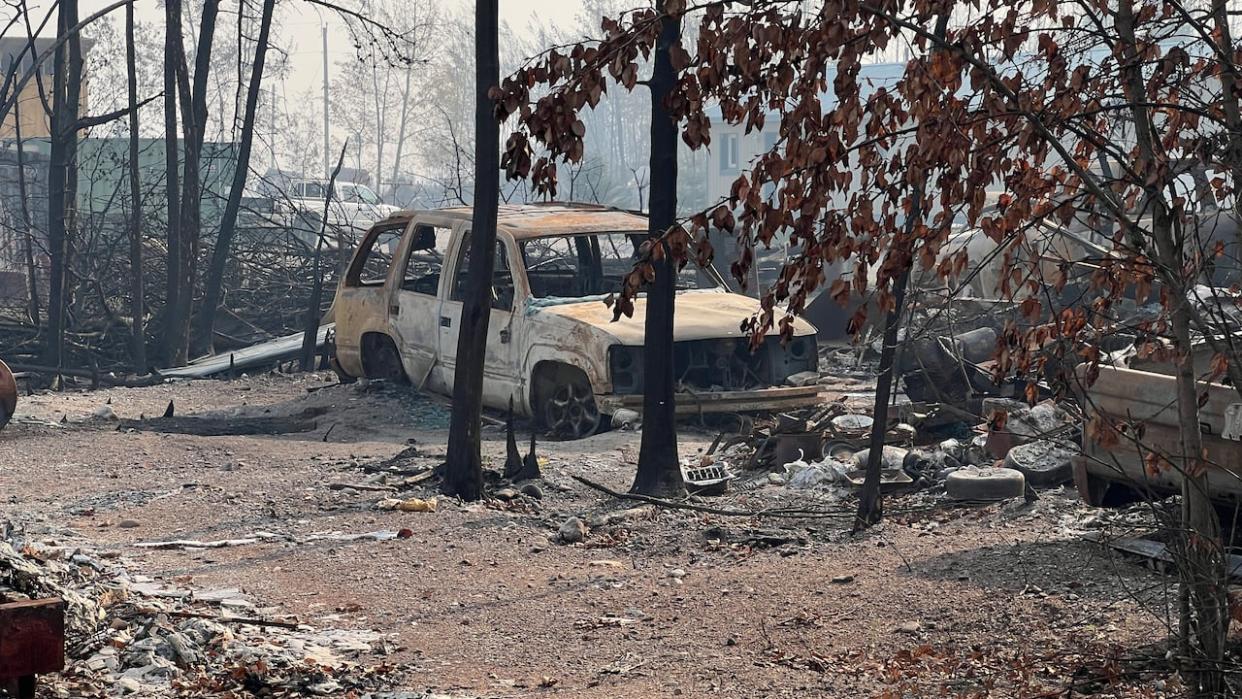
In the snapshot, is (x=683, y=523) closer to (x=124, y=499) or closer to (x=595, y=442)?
A: (x=595, y=442)

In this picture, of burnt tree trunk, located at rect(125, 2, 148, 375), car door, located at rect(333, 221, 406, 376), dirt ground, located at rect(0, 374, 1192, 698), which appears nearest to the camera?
dirt ground, located at rect(0, 374, 1192, 698)

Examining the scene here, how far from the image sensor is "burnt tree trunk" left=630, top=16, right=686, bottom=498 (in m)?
9.23

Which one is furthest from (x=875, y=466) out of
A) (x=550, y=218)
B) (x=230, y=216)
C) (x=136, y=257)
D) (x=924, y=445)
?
(x=230, y=216)

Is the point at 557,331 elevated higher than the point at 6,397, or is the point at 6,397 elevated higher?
the point at 557,331

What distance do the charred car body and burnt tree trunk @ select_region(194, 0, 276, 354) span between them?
6.27 metres

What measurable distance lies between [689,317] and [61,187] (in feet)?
33.5

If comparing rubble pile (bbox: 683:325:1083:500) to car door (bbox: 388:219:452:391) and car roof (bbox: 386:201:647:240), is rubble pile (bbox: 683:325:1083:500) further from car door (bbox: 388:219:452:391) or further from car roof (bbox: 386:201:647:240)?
car door (bbox: 388:219:452:391)

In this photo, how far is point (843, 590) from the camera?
22.4 feet

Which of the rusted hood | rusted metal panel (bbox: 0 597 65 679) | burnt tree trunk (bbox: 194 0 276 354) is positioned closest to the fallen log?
the rusted hood

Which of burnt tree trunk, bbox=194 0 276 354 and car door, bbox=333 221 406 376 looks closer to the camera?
car door, bbox=333 221 406 376

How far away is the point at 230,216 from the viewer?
19750mm

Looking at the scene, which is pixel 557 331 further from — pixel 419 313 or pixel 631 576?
pixel 631 576

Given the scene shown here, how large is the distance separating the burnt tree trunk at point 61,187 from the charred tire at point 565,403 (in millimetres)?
8271

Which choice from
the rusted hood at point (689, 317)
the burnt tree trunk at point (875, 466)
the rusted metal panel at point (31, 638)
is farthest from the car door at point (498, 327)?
the rusted metal panel at point (31, 638)
